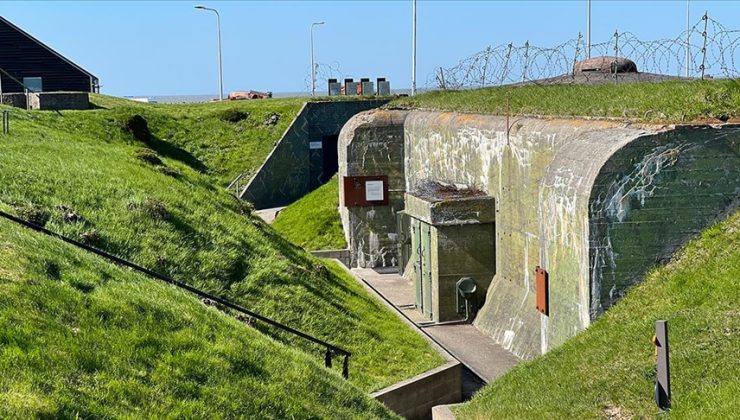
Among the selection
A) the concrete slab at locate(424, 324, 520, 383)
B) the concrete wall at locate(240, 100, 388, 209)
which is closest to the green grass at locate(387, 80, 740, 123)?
the concrete slab at locate(424, 324, 520, 383)

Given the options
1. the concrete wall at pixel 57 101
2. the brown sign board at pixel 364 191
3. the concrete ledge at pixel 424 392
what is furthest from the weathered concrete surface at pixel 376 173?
the concrete ledge at pixel 424 392

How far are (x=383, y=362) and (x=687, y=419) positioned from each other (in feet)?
18.4

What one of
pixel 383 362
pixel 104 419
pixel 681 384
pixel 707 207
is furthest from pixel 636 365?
pixel 104 419

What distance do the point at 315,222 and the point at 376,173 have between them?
3207 millimetres

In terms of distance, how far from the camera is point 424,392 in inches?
511

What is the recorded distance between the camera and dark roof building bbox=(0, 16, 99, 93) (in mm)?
41000

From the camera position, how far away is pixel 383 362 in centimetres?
1349

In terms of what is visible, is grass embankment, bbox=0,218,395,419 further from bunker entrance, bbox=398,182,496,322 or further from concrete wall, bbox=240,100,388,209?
concrete wall, bbox=240,100,388,209

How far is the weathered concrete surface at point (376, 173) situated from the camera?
23.6m

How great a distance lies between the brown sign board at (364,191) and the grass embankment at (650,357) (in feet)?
39.2

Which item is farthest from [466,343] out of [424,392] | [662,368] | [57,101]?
[57,101]

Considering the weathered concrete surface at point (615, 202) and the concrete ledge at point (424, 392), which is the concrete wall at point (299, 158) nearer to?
the weathered concrete surface at point (615, 202)

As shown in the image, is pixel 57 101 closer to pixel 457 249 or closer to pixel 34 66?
pixel 34 66

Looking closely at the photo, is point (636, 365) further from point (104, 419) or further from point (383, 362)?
point (104, 419)
